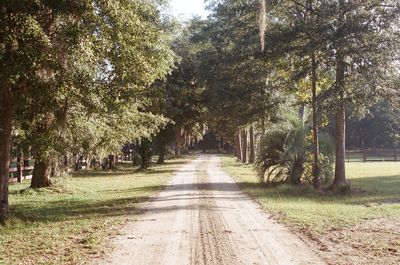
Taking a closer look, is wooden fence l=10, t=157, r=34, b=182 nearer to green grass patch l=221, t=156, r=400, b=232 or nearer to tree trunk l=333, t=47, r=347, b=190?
green grass patch l=221, t=156, r=400, b=232

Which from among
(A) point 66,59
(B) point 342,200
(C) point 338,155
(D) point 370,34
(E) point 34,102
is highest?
(D) point 370,34

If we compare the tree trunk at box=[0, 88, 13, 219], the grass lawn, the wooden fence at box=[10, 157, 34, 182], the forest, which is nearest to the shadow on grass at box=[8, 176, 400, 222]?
the grass lawn

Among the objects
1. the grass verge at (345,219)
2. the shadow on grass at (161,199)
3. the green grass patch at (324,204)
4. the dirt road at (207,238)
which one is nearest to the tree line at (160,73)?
the shadow on grass at (161,199)

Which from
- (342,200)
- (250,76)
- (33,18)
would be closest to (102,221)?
(33,18)

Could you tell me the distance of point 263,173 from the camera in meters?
22.4

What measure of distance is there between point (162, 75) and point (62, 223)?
6.43 meters

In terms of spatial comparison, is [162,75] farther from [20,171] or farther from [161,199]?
[20,171]

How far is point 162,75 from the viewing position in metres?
16.5

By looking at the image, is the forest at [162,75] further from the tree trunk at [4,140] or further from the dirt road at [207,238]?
the dirt road at [207,238]

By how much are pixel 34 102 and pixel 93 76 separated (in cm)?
175

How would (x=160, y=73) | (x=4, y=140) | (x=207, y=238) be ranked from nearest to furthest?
(x=207, y=238) → (x=4, y=140) → (x=160, y=73)

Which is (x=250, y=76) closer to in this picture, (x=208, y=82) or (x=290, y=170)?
(x=208, y=82)

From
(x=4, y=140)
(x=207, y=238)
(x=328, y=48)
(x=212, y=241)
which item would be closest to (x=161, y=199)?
(x=4, y=140)

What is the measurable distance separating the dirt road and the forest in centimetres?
332
